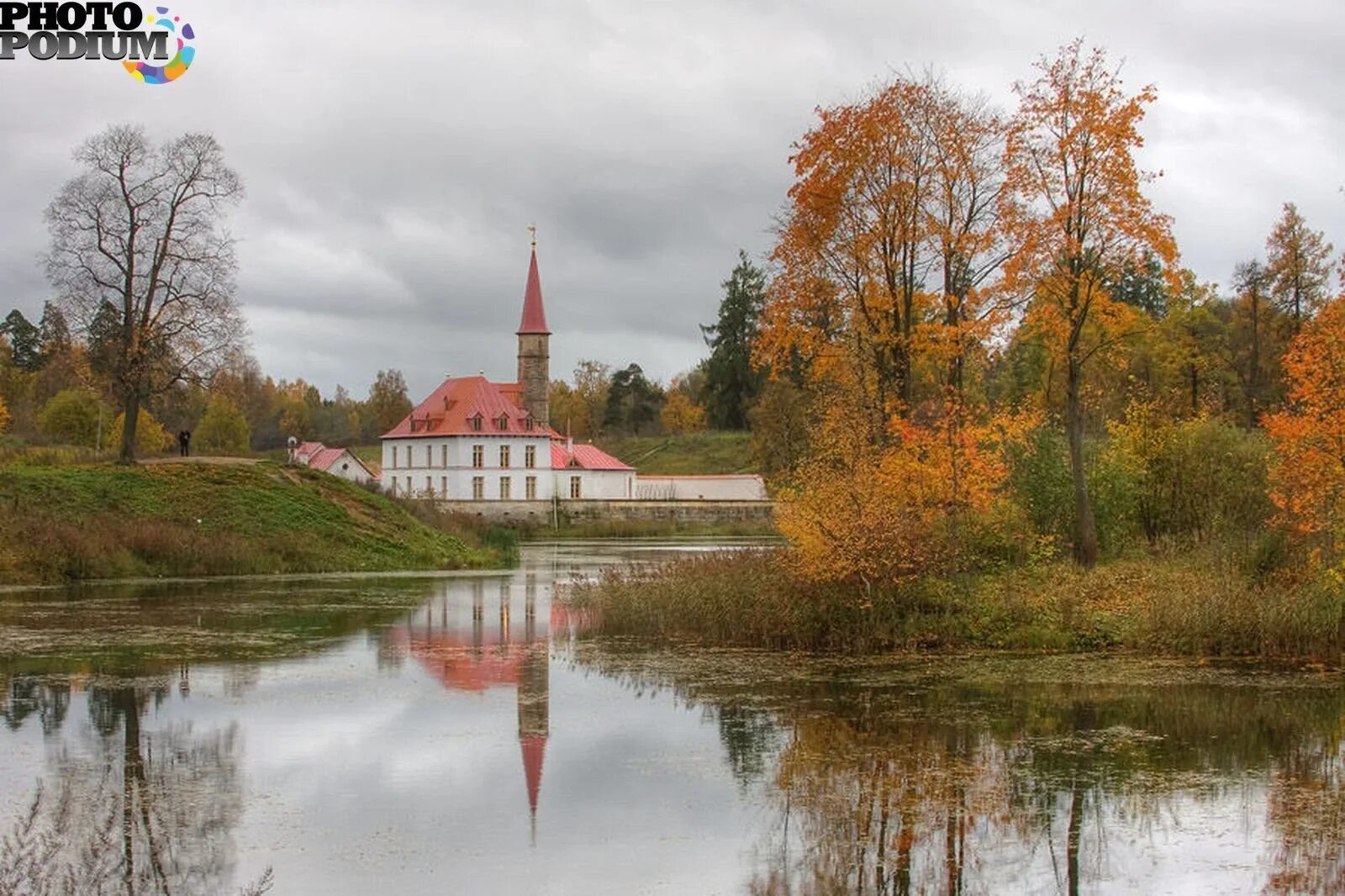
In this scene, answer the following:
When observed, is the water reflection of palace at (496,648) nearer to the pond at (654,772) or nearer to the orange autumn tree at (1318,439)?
the pond at (654,772)

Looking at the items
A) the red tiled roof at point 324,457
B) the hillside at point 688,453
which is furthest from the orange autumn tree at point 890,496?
the hillside at point 688,453

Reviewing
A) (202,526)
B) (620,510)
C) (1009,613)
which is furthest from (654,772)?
(620,510)

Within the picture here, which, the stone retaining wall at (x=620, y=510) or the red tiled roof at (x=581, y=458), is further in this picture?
the red tiled roof at (x=581, y=458)

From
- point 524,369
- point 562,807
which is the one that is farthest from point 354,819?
point 524,369

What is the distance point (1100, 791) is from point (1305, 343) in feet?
46.3

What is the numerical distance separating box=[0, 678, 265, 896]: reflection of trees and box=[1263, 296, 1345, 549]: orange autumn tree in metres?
17.4

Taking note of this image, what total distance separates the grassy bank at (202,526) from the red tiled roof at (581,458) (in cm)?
4227

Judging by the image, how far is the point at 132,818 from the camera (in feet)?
41.3

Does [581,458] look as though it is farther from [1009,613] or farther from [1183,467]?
[1009,613]

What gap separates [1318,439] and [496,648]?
14.6 m

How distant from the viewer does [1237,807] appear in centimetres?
1316

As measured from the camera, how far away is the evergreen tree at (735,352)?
111875 mm

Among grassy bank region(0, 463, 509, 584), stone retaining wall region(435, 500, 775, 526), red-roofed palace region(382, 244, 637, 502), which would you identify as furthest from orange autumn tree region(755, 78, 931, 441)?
red-roofed palace region(382, 244, 637, 502)

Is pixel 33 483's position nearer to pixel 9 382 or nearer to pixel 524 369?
pixel 524 369
